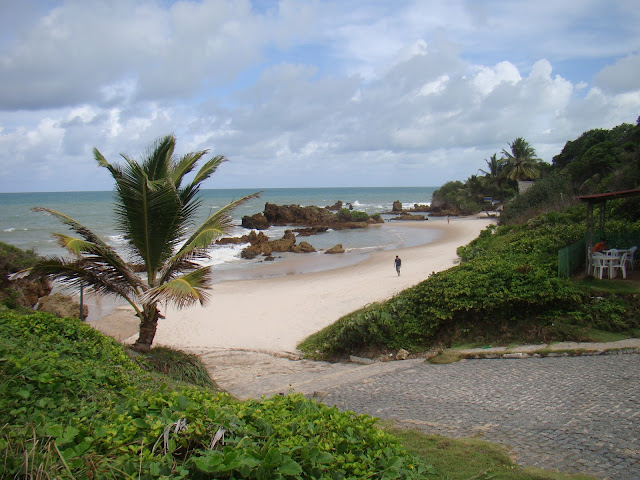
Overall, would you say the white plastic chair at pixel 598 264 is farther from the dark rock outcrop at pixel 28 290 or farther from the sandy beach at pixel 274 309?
the dark rock outcrop at pixel 28 290

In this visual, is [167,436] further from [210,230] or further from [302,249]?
[302,249]

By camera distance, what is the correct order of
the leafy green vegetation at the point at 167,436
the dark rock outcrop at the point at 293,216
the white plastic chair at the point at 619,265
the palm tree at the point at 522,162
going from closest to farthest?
1. the leafy green vegetation at the point at 167,436
2. the white plastic chair at the point at 619,265
3. the palm tree at the point at 522,162
4. the dark rock outcrop at the point at 293,216

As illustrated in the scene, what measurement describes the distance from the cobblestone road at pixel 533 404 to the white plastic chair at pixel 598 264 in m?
3.99

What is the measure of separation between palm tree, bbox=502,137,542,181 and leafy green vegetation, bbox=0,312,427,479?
52495mm

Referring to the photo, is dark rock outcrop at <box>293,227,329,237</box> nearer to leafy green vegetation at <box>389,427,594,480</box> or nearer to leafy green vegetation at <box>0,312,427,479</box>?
leafy green vegetation at <box>389,427,594,480</box>

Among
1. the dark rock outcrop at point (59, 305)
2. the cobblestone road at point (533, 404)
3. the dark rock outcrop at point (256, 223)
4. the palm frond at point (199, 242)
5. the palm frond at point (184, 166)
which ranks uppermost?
the palm frond at point (184, 166)

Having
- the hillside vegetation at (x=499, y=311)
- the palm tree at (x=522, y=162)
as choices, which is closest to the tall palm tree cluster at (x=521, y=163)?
the palm tree at (x=522, y=162)

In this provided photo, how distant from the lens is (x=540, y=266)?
1248 cm

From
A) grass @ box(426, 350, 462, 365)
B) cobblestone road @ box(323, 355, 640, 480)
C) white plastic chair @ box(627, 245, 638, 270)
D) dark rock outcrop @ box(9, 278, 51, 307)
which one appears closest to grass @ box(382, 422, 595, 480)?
cobblestone road @ box(323, 355, 640, 480)

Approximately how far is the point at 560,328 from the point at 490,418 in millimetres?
4881

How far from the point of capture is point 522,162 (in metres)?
51.6

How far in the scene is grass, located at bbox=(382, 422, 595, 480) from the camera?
14.4 feet

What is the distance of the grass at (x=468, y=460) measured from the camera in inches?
173

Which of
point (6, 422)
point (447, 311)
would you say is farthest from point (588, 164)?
point (6, 422)
